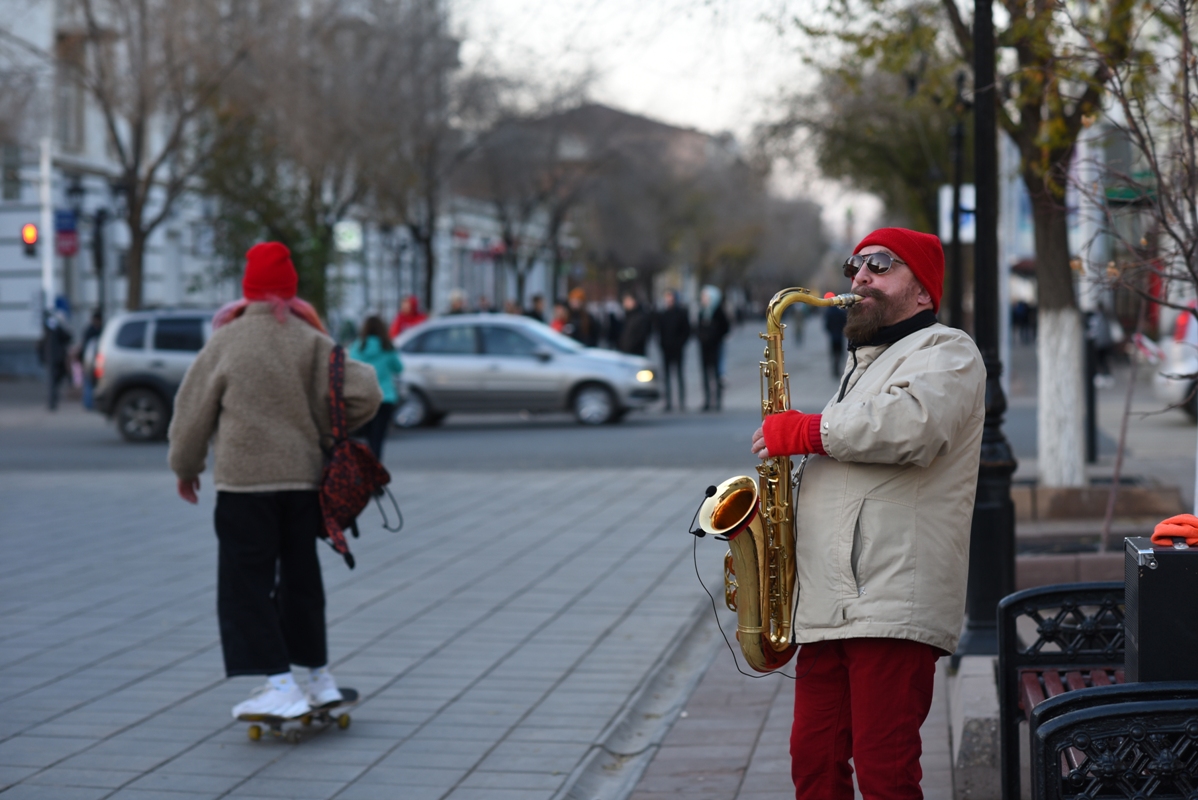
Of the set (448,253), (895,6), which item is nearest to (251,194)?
(895,6)

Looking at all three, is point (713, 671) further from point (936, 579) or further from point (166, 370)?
point (166, 370)

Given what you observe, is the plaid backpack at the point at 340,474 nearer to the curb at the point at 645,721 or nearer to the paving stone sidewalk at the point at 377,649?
the paving stone sidewalk at the point at 377,649

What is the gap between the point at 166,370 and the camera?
1903 centimetres

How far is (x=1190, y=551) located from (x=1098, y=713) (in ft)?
1.72

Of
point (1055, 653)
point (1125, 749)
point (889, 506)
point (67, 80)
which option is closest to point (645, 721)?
point (1055, 653)

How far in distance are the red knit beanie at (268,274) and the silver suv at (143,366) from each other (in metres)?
13.7

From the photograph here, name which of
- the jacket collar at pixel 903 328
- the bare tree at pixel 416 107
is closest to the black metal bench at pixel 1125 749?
the jacket collar at pixel 903 328

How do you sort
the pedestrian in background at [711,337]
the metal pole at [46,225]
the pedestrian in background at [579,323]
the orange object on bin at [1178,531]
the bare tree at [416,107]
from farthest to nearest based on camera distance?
the metal pole at [46,225] → the bare tree at [416,107] → the pedestrian in background at [579,323] → the pedestrian in background at [711,337] → the orange object on bin at [1178,531]

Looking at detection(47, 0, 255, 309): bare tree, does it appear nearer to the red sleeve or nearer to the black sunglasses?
the black sunglasses

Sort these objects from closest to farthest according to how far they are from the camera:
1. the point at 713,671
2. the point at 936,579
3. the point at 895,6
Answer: the point at 936,579 < the point at 713,671 < the point at 895,6

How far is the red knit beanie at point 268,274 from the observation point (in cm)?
564

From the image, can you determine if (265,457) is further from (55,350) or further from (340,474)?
(55,350)

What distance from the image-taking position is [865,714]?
3455 millimetres

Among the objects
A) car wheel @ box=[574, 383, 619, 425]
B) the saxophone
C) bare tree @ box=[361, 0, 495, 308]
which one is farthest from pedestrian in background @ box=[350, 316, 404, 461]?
Result: bare tree @ box=[361, 0, 495, 308]
